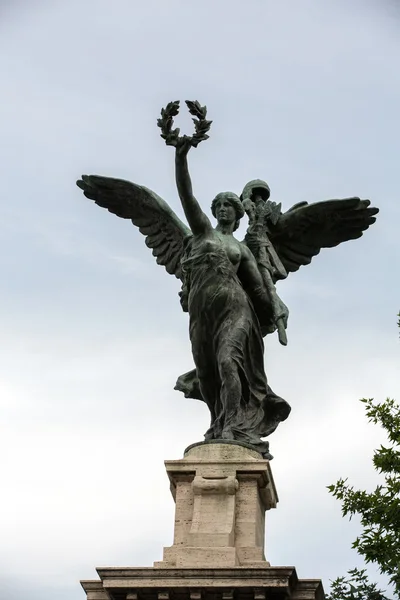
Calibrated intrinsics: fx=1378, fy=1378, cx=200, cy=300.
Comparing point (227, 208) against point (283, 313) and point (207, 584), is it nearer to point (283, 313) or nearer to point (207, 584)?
point (283, 313)

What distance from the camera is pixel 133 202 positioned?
54.7 ft

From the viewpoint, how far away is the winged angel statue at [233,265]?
47.9ft

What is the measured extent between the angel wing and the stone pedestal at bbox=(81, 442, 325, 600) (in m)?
3.05

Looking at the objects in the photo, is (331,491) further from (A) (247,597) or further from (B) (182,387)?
(A) (247,597)

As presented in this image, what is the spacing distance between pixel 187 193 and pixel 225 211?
92 cm

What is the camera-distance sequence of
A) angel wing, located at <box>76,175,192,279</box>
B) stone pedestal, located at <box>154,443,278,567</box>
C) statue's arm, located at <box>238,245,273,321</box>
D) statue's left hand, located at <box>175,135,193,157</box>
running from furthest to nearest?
1. angel wing, located at <box>76,175,192,279</box>
2. statue's arm, located at <box>238,245,273,321</box>
3. statue's left hand, located at <box>175,135,193,157</box>
4. stone pedestal, located at <box>154,443,278,567</box>

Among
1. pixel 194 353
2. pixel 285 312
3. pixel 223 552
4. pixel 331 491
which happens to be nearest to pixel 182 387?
pixel 194 353

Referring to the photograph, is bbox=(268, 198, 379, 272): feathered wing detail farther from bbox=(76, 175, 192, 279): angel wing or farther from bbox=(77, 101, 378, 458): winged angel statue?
bbox=(76, 175, 192, 279): angel wing

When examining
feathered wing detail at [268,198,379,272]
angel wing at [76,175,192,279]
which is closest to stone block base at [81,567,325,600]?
angel wing at [76,175,192,279]

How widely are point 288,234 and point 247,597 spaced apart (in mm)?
5119

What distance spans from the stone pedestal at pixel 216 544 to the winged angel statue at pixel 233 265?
48 centimetres

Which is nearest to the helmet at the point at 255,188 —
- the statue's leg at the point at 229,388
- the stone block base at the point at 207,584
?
the statue's leg at the point at 229,388

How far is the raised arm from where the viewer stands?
566 inches

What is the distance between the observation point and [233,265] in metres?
15.1
